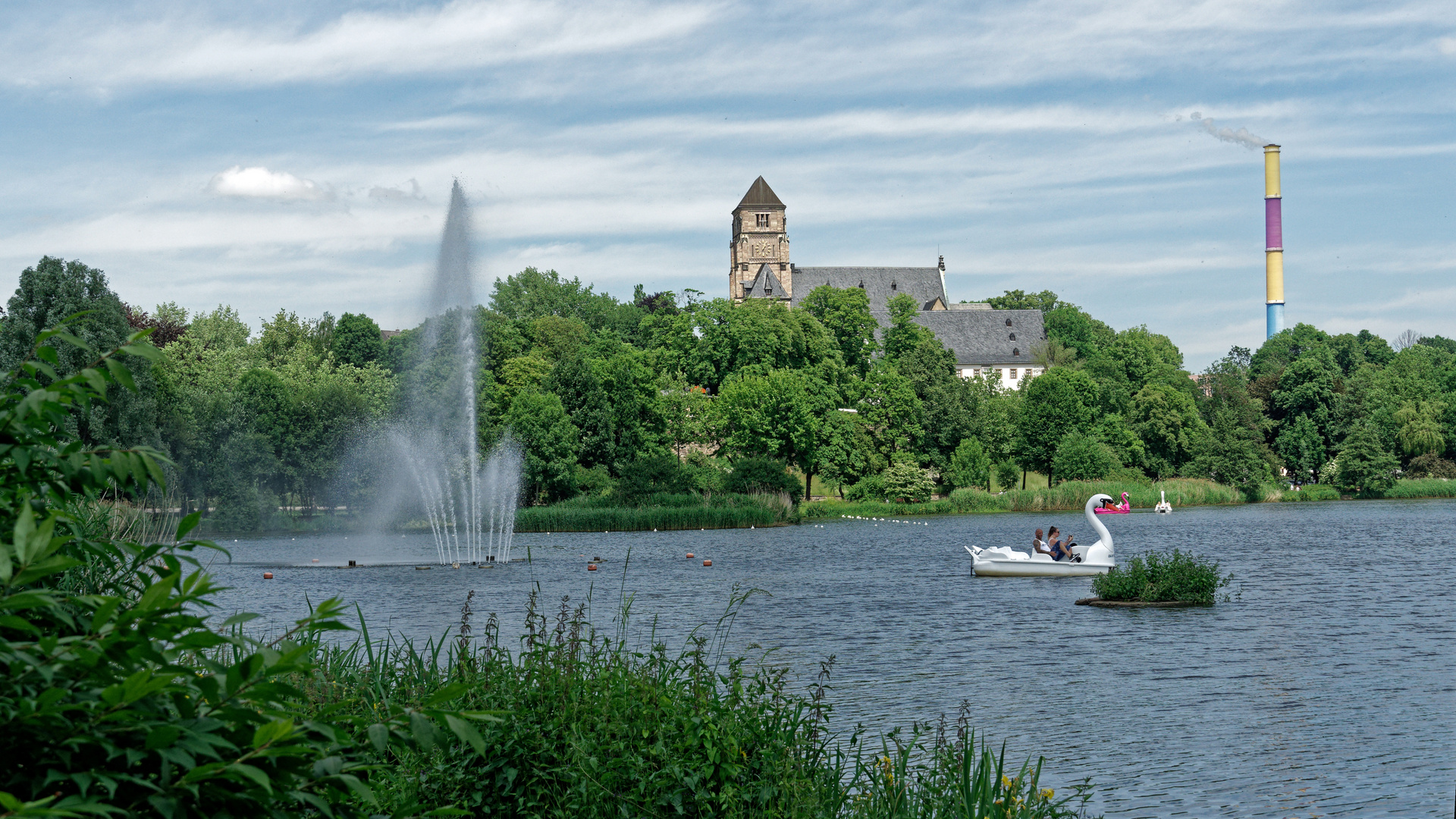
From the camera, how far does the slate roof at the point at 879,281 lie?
136 meters

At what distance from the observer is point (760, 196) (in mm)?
130750

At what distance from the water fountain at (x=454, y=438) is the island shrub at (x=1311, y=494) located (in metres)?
46.7

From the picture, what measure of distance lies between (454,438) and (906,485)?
84.7 feet

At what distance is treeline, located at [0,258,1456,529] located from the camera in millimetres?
57625

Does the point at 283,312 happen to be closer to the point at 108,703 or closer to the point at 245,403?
the point at 245,403

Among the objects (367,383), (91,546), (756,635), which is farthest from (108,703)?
(367,383)

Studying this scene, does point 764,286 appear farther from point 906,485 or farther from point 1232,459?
point 1232,459

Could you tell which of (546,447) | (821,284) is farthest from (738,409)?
(821,284)

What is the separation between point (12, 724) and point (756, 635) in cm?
1826

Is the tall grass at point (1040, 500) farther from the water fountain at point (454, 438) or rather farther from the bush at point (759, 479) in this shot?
the water fountain at point (454, 438)

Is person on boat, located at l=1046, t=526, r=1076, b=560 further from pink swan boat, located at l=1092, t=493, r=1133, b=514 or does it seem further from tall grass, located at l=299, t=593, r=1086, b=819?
pink swan boat, located at l=1092, t=493, r=1133, b=514

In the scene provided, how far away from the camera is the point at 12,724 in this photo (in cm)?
245

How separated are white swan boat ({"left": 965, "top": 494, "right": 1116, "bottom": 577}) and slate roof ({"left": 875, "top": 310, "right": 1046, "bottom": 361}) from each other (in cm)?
9580

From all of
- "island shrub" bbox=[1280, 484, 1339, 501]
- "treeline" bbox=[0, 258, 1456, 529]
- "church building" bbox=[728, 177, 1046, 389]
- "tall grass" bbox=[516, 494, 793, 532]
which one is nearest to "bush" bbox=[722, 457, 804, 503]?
"treeline" bbox=[0, 258, 1456, 529]
